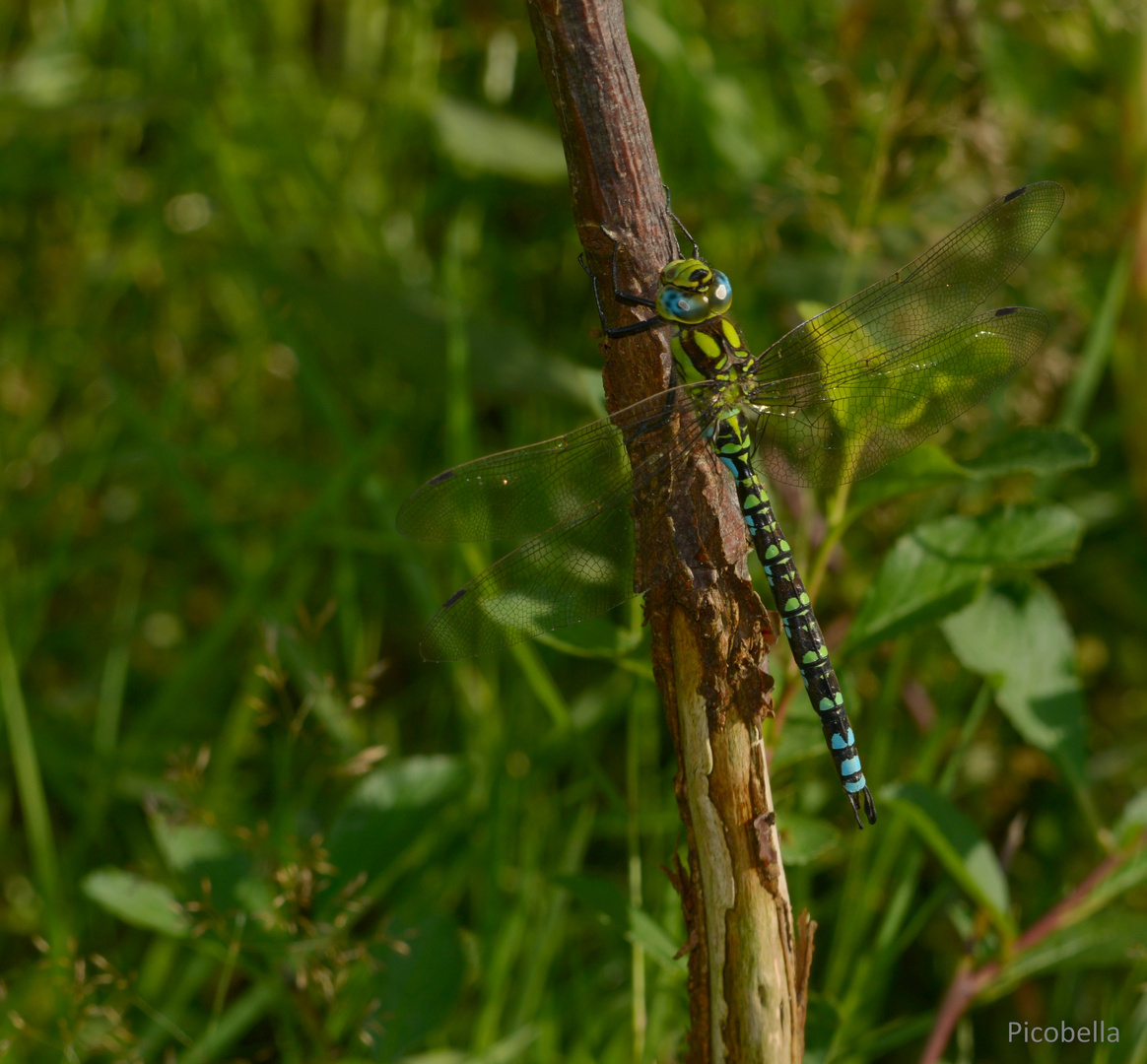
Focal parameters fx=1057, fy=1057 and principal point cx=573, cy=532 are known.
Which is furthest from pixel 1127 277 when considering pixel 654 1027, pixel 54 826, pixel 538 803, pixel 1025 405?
pixel 54 826

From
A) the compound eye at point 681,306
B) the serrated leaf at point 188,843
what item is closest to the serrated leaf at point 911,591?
the compound eye at point 681,306

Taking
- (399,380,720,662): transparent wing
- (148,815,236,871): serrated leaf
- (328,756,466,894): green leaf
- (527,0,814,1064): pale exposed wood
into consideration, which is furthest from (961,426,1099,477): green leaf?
(148,815,236,871): serrated leaf

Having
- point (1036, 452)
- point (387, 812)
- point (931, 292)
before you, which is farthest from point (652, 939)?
point (931, 292)

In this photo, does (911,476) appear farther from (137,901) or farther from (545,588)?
(137,901)

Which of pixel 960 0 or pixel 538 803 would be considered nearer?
pixel 538 803

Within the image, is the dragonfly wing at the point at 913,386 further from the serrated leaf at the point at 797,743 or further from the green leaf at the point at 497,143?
the green leaf at the point at 497,143

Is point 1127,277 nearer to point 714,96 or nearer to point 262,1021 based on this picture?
point 714,96

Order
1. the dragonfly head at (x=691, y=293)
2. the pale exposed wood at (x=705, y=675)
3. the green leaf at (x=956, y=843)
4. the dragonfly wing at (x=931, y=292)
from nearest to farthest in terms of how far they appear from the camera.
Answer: the pale exposed wood at (x=705, y=675)
the dragonfly head at (x=691, y=293)
the green leaf at (x=956, y=843)
the dragonfly wing at (x=931, y=292)

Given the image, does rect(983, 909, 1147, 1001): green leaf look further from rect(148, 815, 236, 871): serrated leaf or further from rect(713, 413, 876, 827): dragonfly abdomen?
rect(148, 815, 236, 871): serrated leaf
